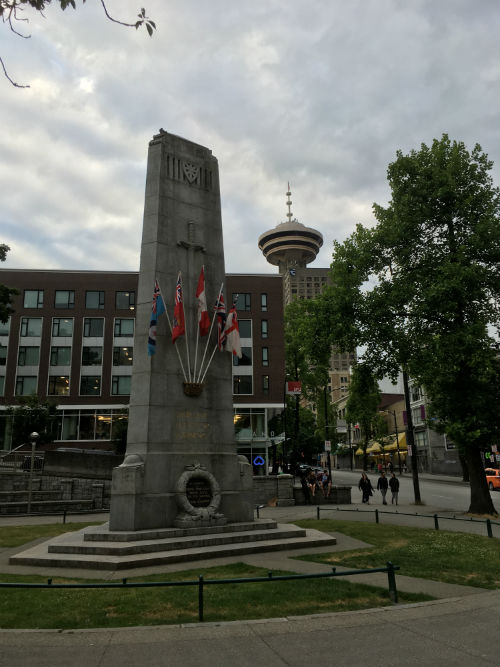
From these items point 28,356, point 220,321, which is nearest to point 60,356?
point 28,356

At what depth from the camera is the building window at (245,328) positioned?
56.5 meters

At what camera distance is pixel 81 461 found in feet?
118

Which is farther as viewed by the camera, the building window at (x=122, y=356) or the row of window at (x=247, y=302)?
the row of window at (x=247, y=302)

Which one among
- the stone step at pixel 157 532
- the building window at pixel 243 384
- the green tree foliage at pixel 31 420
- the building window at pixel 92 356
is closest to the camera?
the stone step at pixel 157 532

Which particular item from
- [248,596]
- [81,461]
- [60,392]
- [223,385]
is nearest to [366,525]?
[223,385]

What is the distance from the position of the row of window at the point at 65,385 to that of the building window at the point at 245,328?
1308cm

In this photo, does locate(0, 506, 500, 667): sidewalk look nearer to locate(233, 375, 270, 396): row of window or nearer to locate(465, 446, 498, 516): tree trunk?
locate(465, 446, 498, 516): tree trunk

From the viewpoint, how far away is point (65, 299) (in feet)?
189

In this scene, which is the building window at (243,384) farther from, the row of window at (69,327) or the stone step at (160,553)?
the stone step at (160,553)

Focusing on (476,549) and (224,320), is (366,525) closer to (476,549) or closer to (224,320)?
(476,549)

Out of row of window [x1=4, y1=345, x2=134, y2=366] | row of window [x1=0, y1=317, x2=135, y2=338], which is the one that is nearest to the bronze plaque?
row of window [x1=4, y1=345, x2=134, y2=366]

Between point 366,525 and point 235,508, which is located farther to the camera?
point 366,525

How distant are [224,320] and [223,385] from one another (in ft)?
7.53

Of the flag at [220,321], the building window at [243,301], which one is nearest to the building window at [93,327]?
the building window at [243,301]
